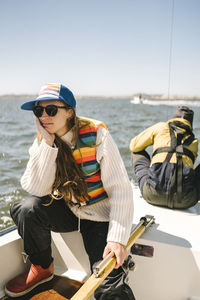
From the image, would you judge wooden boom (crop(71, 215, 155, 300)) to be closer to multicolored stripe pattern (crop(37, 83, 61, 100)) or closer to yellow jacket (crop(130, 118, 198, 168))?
multicolored stripe pattern (crop(37, 83, 61, 100))

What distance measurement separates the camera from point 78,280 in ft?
5.53

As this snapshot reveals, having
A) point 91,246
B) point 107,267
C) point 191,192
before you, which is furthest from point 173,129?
point 107,267

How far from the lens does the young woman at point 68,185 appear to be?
137 centimetres

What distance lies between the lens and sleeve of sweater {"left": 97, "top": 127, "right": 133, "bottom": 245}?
1332 mm

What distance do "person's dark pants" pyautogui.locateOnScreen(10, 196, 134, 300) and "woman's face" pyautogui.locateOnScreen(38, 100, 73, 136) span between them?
37 cm

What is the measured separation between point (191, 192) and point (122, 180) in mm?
872

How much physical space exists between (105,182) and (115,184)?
59mm

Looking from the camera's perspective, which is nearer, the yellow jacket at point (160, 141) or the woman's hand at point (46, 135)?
the woman's hand at point (46, 135)

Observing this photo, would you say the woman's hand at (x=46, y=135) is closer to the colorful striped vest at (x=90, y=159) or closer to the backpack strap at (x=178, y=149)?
the colorful striped vest at (x=90, y=159)

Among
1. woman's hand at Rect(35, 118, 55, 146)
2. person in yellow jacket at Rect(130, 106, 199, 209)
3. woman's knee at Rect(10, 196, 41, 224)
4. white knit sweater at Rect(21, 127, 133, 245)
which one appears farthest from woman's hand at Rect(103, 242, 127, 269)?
person in yellow jacket at Rect(130, 106, 199, 209)

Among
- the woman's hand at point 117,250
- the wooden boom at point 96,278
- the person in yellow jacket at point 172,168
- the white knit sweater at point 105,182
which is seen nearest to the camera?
the wooden boom at point 96,278

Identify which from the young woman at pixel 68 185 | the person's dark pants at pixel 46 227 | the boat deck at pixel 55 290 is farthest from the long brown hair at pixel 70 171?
the boat deck at pixel 55 290

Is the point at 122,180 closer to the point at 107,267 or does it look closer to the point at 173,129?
the point at 107,267

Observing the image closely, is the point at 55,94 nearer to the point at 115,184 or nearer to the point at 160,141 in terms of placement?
the point at 115,184
